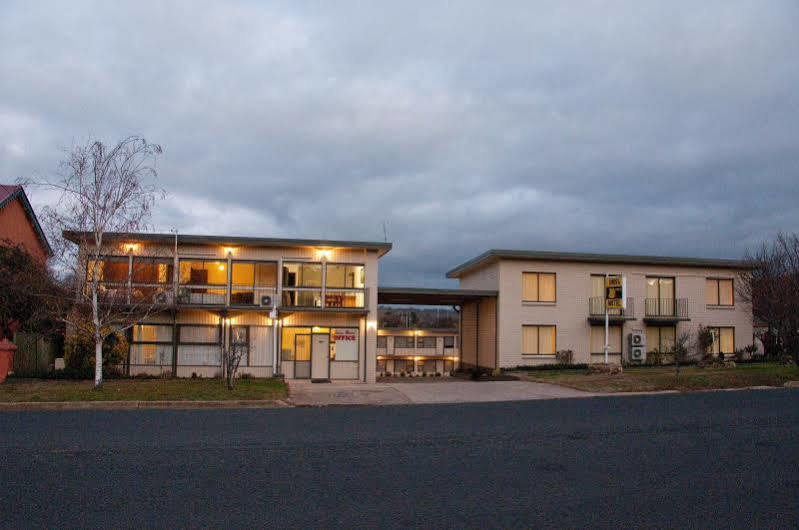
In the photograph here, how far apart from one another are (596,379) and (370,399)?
8.42 m

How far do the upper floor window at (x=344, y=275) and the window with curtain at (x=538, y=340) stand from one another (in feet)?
27.9

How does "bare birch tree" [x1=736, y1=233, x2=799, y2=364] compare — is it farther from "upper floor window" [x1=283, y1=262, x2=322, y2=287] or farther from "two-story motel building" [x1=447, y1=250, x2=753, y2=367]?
"upper floor window" [x1=283, y1=262, x2=322, y2=287]

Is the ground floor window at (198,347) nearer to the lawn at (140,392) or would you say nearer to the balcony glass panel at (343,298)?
the balcony glass panel at (343,298)

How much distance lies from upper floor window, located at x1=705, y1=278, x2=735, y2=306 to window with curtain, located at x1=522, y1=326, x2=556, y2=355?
854 cm

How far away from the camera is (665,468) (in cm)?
909

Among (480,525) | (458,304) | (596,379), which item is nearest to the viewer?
(480,525)

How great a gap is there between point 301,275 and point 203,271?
4.06 meters

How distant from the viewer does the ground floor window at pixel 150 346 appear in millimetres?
29266

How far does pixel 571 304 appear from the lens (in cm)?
3400

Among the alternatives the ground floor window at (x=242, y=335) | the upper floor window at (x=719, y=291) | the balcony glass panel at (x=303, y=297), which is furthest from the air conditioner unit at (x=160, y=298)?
the upper floor window at (x=719, y=291)

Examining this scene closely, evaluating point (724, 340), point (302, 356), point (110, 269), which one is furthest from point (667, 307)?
point (110, 269)

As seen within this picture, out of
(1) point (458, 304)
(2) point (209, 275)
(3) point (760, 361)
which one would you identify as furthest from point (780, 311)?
(2) point (209, 275)

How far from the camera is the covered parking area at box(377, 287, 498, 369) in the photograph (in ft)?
111

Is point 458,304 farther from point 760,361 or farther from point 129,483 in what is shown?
point 129,483
